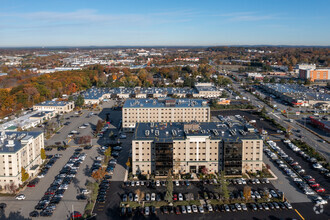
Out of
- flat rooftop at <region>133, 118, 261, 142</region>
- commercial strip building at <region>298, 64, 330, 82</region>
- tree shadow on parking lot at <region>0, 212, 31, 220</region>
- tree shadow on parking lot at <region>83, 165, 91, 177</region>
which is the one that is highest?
commercial strip building at <region>298, 64, 330, 82</region>

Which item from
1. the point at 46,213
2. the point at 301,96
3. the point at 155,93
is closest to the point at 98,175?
the point at 46,213

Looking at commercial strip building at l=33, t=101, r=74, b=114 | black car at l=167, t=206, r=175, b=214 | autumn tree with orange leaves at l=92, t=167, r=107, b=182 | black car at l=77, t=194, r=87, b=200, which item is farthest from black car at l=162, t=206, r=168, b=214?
commercial strip building at l=33, t=101, r=74, b=114

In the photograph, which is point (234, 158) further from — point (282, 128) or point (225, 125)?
point (282, 128)

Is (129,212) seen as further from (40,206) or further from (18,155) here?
(18,155)

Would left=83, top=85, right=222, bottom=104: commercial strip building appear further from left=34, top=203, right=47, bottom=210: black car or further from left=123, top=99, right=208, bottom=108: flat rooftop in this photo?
left=34, top=203, right=47, bottom=210: black car

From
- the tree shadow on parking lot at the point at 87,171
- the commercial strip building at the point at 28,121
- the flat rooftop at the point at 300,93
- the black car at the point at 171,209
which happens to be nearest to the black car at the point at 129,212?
the black car at the point at 171,209
